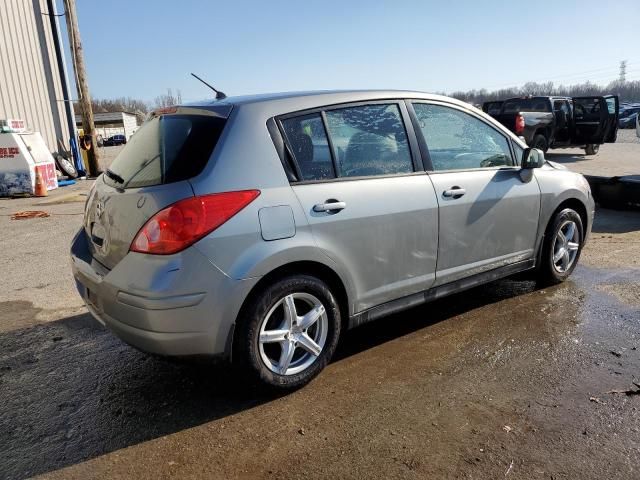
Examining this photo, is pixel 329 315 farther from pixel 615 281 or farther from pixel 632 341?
pixel 615 281

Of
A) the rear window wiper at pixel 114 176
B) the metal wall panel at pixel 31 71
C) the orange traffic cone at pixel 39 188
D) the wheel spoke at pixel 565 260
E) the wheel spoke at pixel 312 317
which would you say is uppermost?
the metal wall panel at pixel 31 71

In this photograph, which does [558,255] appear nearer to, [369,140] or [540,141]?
[369,140]

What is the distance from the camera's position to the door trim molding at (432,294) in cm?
344

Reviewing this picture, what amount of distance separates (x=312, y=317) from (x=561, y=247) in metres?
2.78

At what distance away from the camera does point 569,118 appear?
54.0ft

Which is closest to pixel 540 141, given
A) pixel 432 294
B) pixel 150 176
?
pixel 432 294

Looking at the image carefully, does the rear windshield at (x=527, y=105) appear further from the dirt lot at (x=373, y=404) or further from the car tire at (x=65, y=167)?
the car tire at (x=65, y=167)

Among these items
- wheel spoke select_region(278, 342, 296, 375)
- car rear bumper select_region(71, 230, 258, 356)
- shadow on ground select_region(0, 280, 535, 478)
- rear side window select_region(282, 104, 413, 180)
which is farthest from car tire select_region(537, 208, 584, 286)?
car rear bumper select_region(71, 230, 258, 356)

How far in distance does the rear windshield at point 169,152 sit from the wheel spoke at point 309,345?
1143 millimetres

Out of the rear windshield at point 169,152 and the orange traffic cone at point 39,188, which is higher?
the rear windshield at point 169,152

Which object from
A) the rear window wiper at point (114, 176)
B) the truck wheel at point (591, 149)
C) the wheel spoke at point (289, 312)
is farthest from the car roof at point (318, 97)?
the truck wheel at point (591, 149)

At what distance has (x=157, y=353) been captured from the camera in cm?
279

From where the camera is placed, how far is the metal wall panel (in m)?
14.0

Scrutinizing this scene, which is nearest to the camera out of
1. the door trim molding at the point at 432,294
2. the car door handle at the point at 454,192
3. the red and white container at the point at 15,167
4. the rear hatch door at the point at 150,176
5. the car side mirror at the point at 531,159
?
the rear hatch door at the point at 150,176
